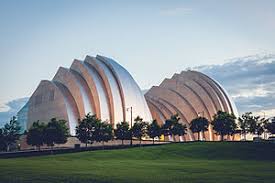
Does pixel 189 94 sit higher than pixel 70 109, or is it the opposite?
pixel 189 94


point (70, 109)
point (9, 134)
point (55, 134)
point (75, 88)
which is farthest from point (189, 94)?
point (9, 134)

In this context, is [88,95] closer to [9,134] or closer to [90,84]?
[90,84]

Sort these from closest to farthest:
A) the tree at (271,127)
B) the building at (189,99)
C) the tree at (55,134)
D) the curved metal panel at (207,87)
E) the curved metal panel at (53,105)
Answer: the tree at (55,134) < the curved metal panel at (53,105) < the tree at (271,127) < the building at (189,99) < the curved metal panel at (207,87)

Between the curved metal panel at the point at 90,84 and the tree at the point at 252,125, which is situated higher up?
the curved metal panel at the point at 90,84

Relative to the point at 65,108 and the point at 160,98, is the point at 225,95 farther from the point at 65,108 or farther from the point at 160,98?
the point at 65,108

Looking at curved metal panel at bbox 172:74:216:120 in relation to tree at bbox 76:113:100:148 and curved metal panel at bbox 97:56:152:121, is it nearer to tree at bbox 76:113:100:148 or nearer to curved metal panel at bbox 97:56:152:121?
curved metal panel at bbox 97:56:152:121

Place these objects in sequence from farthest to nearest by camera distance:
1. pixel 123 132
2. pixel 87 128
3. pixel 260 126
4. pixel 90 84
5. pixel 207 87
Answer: pixel 207 87 < pixel 260 126 < pixel 90 84 < pixel 123 132 < pixel 87 128

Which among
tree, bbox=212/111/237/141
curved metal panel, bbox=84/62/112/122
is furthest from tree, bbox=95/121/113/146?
tree, bbox=212/111/237/141

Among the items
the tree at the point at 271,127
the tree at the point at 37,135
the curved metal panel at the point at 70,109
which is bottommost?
the tree at the point at 37,135

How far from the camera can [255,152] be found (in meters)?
62.4

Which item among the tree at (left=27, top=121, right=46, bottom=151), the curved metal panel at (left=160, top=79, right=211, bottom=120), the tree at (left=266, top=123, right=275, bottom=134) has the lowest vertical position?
the tree at (left=27, top=121, right=46, bottom=151)

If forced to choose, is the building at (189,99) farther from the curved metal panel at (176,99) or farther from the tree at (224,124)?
the tree at (224,124)

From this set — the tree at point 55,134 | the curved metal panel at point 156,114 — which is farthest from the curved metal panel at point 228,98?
the tree at point 55,134

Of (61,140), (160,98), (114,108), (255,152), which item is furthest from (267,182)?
(160,98)
